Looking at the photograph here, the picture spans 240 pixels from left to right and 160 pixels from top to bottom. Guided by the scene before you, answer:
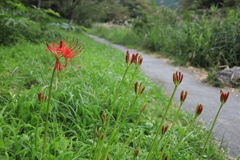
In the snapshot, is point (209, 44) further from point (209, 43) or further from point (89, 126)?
point (89, 126)

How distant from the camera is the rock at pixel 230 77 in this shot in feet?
11.0

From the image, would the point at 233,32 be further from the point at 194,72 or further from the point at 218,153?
the point at 218,153

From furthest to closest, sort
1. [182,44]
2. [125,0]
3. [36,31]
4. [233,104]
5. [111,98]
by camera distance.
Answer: [125,0] < [182,44] < [36,31] < [233,104] < [111,98]

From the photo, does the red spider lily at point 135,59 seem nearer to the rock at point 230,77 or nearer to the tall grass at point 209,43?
the rock at point 230,77

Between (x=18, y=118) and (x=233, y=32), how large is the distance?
4.64m

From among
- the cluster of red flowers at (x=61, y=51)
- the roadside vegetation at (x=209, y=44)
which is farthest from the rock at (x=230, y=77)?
the cluster of red flowers at (x=61, y=51)

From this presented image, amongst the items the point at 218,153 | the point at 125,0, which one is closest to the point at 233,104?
the point at 218,153

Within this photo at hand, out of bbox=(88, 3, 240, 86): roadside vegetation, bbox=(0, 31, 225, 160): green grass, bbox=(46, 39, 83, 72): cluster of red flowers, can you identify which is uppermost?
bbox=(88, 3, 240, 86): roadside vegetation

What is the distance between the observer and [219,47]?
4.48m

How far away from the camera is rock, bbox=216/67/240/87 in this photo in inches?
132

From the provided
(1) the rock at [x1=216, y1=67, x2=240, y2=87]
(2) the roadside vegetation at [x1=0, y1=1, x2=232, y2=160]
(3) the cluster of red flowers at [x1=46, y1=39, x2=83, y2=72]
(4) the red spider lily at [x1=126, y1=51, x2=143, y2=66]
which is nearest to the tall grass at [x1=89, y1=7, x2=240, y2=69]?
(1) the rock at [x1=216, y1=67, x2=240, y2=87]

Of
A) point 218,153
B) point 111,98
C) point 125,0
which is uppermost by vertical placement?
point 125,0

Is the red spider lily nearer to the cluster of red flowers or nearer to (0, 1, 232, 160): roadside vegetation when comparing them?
(0, 1, 232, 160): roadside vegetation

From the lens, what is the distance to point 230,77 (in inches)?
134
